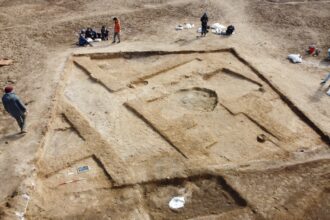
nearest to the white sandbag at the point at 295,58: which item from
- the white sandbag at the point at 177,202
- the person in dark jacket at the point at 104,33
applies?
the person in dark jacket at the point at 104,33

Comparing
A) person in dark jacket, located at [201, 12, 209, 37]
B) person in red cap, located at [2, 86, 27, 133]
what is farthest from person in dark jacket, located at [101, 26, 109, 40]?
person in red cap, located at [2, 86, 27, 133]

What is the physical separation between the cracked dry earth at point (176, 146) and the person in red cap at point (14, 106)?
105 centimetres

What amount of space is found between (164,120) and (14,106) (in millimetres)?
4682

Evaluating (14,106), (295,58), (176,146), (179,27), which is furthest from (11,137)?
(295,58)

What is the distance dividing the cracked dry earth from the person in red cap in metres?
1.05

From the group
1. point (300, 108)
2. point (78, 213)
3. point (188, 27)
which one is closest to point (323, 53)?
point (300, 108)

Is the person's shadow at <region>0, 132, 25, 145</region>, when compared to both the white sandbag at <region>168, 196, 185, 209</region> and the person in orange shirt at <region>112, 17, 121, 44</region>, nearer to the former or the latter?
the white sandbag at <region>168, 196, 185, 209</region>

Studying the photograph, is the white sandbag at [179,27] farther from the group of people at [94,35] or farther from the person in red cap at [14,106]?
the person in red cap at [14,106]

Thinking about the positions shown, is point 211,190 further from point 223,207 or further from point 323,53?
point 323,53

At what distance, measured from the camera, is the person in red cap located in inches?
435

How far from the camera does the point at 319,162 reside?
36.4 feet

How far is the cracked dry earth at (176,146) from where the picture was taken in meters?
9.80

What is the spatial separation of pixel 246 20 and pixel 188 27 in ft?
10.9

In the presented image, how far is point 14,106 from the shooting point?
1117 centimetres
